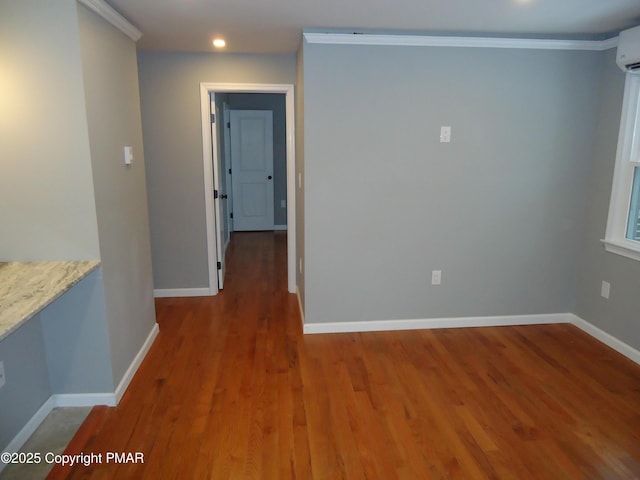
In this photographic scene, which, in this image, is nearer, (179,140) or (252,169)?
(179,140)

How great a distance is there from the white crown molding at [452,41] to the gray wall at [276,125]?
4.00 meters

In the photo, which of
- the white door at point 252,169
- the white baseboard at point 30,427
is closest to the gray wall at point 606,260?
the white baseboard at point 30,427

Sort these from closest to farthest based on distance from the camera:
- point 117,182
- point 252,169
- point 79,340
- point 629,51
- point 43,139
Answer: point 43,139 → point 79,340 → point 117,182 → point 629,51 → point 252,169

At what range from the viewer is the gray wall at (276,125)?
23.9ft

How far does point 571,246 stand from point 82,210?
142 inches

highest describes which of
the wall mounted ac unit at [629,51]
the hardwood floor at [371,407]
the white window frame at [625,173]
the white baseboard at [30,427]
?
the wall mounted ac unit at [629,51]

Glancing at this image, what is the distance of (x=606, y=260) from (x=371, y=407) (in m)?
2.23

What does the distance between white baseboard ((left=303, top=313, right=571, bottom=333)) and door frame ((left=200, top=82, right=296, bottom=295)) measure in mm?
1098

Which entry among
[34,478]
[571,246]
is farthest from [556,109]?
[34,478]

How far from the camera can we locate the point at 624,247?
321 cm

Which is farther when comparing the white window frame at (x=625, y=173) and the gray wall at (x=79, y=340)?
the white window frame at (x=625, y=173)

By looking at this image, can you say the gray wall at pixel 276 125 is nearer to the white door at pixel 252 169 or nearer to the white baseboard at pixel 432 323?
the white door at pixel 252 169

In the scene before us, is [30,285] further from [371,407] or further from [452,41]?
[452,41]

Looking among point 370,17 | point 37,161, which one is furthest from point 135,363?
point 370,17
